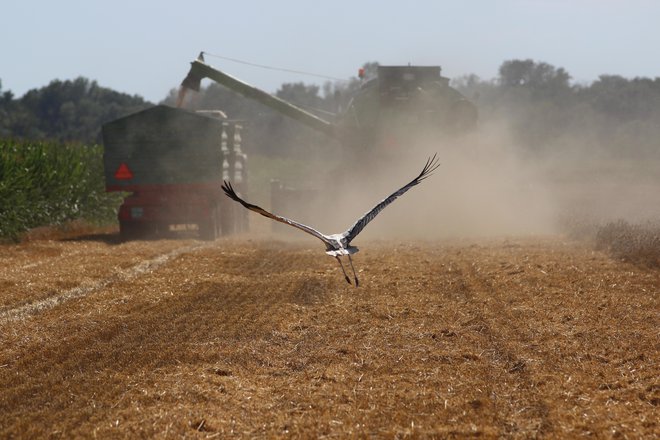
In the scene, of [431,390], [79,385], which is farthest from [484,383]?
[79,385]

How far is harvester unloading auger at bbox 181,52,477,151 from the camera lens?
23.7m

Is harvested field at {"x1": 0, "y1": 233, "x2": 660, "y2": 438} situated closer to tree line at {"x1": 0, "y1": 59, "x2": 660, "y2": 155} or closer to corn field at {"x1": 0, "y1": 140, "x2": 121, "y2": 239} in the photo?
corn field at {"x1": 0, "y1": 140, "x2": 121, "y2": 239}

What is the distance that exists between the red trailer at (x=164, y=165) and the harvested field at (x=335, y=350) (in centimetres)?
631

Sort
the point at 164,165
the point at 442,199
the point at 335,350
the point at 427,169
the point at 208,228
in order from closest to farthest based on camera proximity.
Result: the point at 335,350 → the point at 427,169 → the point at 164,165 → the point at 208,228 → the point at 442,199

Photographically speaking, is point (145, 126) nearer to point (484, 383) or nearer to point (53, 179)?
point (53, 179)

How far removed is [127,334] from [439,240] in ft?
39.3

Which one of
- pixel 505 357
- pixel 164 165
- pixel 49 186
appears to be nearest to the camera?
pixel 505 357

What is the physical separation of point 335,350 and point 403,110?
50.7 feet

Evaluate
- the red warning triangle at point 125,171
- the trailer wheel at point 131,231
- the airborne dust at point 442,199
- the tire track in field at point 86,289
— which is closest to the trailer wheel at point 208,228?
the trailer wheel at point 131,231

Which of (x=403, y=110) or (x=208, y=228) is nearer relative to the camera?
(x=208, y=228)

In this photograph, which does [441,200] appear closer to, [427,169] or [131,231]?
[427,169]

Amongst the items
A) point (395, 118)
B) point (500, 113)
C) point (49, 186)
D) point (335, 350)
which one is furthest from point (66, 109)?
point (335, 350)

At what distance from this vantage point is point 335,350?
9422 mm

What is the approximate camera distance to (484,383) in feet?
26.5
